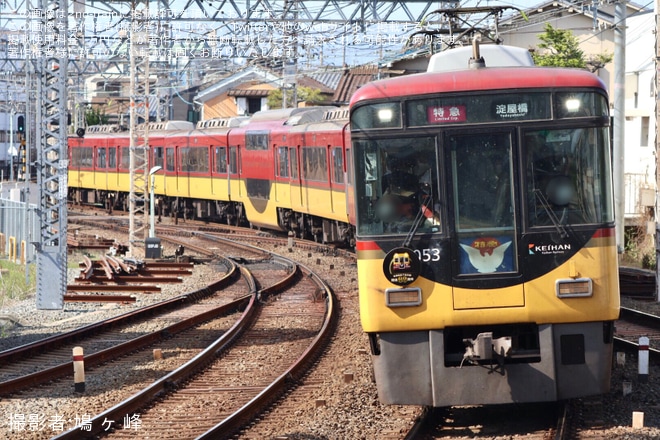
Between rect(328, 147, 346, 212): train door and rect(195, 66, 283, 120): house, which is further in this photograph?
rect(195, 66, 283, 120): house

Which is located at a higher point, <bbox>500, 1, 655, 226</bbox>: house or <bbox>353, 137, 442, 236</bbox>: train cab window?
<bbox>500, 1, 655, 226</bbox>: house

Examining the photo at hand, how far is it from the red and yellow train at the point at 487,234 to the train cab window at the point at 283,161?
57.3 ft

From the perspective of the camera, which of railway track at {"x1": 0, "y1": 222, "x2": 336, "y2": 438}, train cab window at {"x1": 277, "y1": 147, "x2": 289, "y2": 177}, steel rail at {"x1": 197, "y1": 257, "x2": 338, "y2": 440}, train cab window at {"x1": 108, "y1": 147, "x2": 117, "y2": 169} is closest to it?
steel rail at {"x1": 197, "y1": 257, "x2": 338, "y2": 440}

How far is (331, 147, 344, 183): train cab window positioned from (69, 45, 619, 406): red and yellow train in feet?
41.3

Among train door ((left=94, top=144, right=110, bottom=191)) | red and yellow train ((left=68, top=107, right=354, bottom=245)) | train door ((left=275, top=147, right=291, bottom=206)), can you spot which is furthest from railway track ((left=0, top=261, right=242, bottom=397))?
train door ((left=94, top=144, right=110, bottom=191))

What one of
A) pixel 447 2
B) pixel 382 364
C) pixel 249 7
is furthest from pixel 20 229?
pixel 382 364

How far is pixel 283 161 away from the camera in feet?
84.9

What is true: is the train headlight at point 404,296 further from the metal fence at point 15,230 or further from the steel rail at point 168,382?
the metal fence at point 15,230

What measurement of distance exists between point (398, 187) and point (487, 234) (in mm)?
710

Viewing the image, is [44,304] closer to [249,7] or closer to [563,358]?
[563,358]

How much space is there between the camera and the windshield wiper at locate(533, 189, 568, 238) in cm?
782

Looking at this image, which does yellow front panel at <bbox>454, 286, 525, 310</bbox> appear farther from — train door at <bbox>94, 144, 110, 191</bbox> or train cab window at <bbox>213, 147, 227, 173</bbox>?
train door at <bbox>94, 144, 110, 191</bbox>

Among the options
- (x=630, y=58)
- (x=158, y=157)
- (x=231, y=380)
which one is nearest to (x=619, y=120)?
(x=231, y=380)

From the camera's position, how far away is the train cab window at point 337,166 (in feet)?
68.2
